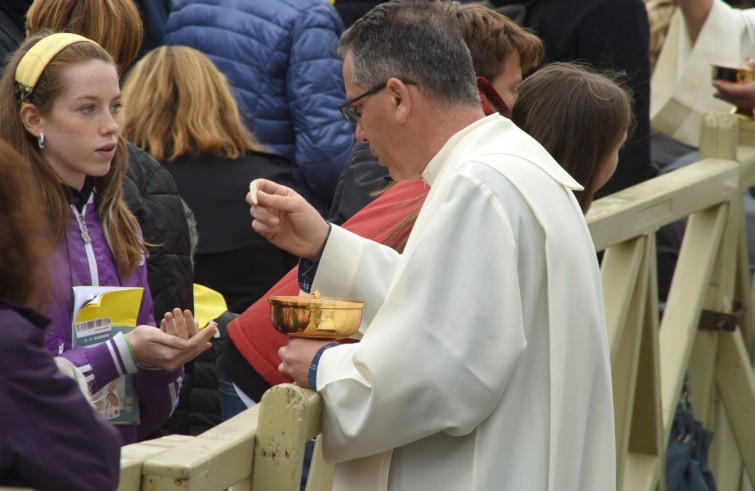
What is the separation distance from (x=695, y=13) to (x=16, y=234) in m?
4.13

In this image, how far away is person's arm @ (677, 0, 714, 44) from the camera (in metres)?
5.35

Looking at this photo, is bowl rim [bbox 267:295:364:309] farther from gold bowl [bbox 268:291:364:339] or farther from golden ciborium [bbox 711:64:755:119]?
golden ciborium [bbox 711:64:755:119]

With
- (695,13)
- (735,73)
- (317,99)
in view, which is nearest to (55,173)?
(317,99)

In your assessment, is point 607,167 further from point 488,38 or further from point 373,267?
point 373,267

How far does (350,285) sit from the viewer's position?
2.77 meters

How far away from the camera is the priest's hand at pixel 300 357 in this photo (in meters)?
2.44

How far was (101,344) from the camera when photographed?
2807mm

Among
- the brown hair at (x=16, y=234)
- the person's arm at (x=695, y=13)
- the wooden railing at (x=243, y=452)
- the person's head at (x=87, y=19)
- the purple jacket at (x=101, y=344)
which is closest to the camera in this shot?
the brown hair at (x=16, y=234)

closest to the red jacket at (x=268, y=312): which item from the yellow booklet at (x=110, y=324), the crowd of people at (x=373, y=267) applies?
the crowd of people at (x=373, y=267)

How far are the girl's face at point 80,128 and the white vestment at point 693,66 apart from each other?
10.1 ft

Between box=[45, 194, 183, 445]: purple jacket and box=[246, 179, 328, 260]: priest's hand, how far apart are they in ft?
1.38

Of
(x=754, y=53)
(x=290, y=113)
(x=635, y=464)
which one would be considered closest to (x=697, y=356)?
(x=635, y=464)

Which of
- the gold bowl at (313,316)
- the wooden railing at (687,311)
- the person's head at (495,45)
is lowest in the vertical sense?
the wooden railing at (687,311)

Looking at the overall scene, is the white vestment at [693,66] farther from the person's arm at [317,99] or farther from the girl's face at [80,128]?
the girl's face at [80,128]
